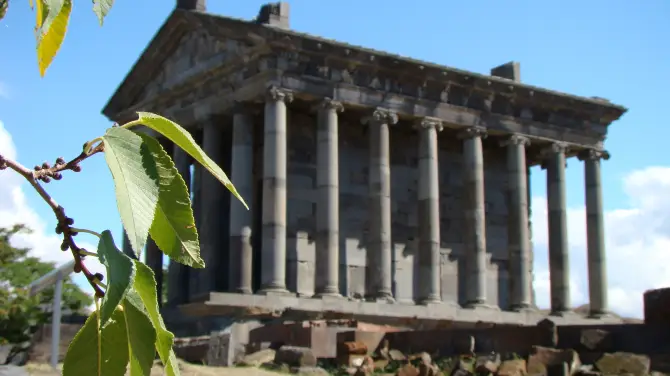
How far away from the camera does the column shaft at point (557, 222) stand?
36.7 m

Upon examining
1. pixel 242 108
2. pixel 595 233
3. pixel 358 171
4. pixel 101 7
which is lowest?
pixel 101 7

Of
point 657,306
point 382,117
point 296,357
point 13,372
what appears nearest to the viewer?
point 13,372

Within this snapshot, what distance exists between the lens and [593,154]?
3794 cm

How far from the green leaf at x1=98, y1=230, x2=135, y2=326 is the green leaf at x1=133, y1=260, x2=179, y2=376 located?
0.20ft

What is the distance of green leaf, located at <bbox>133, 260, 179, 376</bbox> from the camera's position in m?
2.35

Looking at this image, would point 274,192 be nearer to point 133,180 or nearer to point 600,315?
point 600,315

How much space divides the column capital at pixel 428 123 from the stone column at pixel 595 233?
6.48 m

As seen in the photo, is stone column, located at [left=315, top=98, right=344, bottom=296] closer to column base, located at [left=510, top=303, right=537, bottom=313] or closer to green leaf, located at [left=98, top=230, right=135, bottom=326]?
column base, located at [left=510, top=303, right=537, bottom=313]

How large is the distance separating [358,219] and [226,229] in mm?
4243

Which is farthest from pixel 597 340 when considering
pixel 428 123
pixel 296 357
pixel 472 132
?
pixel 472 132

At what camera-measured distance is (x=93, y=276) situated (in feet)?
8.27

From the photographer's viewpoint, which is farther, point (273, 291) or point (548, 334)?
point (273, 291)

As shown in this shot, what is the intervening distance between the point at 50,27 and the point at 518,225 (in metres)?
34.3

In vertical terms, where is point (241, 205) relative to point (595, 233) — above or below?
above
